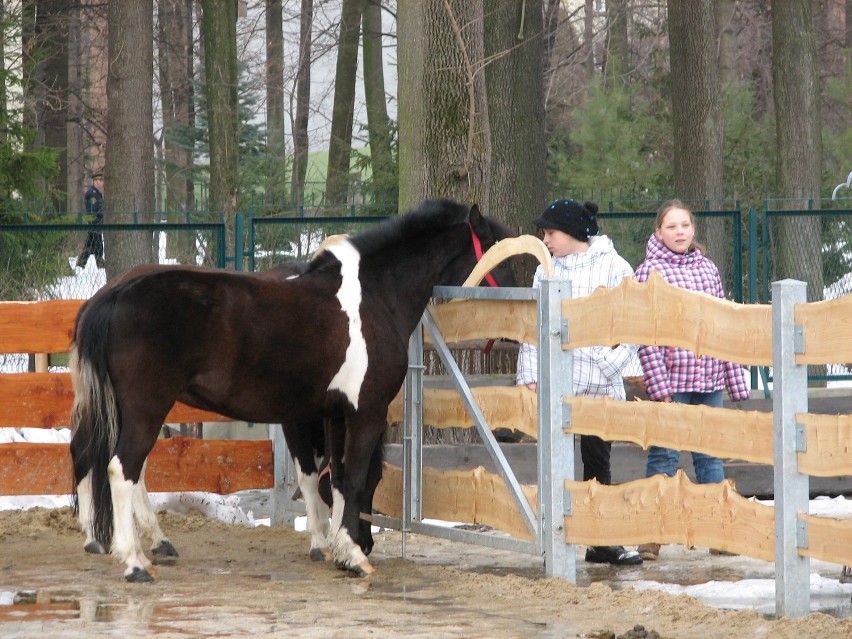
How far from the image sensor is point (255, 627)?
4832 mm

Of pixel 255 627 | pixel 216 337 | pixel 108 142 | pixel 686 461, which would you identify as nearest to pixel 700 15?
pixel 108 142

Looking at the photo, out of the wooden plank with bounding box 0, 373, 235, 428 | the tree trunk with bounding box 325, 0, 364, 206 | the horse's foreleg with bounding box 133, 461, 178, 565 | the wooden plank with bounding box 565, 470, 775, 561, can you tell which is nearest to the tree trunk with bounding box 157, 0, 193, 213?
the tree trunk with bounding box 325, 0, 364, 206

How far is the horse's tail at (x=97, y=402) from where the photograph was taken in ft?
18.8

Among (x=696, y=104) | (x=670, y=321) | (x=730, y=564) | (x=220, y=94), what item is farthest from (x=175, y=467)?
(x=220, y=94)

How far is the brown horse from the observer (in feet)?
18.9

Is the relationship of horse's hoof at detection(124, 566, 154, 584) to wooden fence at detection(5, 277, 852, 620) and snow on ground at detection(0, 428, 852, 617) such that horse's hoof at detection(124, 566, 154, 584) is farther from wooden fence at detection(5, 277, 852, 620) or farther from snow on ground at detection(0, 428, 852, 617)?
wooden fence at detection(5, 277, 852, 620)

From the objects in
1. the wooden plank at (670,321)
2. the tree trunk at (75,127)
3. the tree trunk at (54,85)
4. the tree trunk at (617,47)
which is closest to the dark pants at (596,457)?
the wooden plank at (670,321)

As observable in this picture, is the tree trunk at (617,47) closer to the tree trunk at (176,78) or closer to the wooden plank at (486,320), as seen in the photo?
the tree trunk at (176,78)

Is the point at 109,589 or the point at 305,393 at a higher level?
the point at 305,393

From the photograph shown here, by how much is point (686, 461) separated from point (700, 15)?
320 inches

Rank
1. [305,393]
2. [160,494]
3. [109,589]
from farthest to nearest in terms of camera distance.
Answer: [160,494], [305,393], [109,589]

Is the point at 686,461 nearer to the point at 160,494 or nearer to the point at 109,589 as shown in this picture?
the point at 160,494

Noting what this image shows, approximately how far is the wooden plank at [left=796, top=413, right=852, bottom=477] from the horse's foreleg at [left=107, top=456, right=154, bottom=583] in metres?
3.00

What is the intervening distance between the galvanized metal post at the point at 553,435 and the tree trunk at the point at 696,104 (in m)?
8.93
